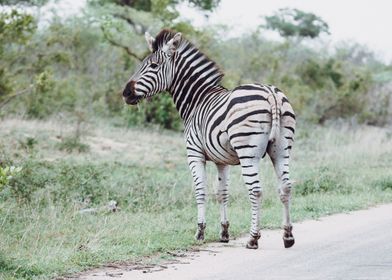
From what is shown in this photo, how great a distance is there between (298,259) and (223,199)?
6.63 feet

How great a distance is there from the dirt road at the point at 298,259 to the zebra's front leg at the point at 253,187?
0.16m

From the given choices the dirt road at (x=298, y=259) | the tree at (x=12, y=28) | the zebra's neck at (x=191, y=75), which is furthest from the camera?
the tree at (x=12, y=28)

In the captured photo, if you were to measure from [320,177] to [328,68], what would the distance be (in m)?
21.3

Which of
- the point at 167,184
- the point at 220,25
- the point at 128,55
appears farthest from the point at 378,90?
the point at 167,184

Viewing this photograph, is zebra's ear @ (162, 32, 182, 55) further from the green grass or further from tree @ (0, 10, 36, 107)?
tree @ (0, 10, 36, 107)

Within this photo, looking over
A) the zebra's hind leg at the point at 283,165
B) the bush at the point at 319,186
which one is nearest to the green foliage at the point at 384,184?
the bush at the point at 319,186

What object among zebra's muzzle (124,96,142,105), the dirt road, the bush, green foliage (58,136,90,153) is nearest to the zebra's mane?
zebra's muzzle (124,96,142,105)

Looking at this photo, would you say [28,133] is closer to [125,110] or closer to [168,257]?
[125,110]

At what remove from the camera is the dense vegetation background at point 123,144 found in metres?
9.79

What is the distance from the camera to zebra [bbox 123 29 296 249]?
8.74 metres

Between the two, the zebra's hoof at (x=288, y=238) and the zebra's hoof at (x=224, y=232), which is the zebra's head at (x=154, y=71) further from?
the zebra's hoof at (x=288, y=238)

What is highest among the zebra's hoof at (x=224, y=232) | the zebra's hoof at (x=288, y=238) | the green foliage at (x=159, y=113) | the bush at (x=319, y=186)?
the zebra's hoof at (x=288, y=238)

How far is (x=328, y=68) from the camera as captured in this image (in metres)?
35.7

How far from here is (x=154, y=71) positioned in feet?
33.1
